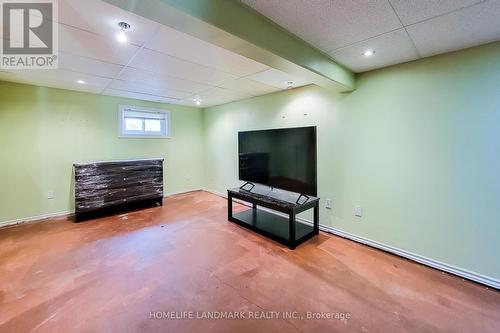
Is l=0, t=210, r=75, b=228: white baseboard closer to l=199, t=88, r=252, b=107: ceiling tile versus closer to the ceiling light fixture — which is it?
l=199, t=88, r=252, b=107: ceiling tile

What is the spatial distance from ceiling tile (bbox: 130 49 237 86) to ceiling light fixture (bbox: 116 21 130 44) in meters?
0.24

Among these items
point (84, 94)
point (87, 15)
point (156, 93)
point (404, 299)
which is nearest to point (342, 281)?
point (404, 299)

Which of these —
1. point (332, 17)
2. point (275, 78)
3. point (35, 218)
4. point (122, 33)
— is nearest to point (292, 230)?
point (275, 78)

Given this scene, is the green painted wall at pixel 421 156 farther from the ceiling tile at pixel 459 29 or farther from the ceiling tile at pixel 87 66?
the ceiling tile at pixel 87 66

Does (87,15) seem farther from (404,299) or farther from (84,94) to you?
(404,299)

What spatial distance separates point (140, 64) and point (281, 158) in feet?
7.17

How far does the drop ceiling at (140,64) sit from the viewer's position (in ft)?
5.78

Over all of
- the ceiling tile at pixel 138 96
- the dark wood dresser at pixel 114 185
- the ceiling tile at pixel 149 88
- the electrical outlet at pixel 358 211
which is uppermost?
the ceiling tile at pixel 138 96

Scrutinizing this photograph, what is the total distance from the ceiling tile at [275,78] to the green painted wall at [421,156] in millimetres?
308

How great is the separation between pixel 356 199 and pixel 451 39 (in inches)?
74.3

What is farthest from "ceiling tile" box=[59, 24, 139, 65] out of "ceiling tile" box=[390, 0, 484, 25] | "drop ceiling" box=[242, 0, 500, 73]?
"ceiling tile" box=[390, 0, 484, 25]

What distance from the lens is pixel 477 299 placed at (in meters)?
1.90

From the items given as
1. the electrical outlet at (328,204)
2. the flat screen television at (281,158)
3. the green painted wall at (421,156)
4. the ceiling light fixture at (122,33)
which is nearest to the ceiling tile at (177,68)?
the ceiling light fixture at (122,33)

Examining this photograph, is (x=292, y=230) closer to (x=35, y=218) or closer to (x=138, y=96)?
(x=138, y=96)
